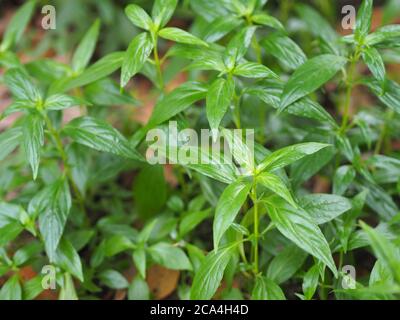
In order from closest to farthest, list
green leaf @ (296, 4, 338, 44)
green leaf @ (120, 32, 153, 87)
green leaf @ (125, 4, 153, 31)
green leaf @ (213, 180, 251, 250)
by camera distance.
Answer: green leaf @ (213, 180, 251, 250) → green leaf @ (120, 32, 153, 87) → green leaf @ (125, 4, 153, 31) → green leaf @ (296, 4, 338, 44)

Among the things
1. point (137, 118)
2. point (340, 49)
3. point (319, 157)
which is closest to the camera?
point (319, 157)

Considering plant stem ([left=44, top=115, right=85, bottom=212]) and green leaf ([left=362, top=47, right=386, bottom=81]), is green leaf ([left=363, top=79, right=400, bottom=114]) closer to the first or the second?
green leaf ([left=362, top=47, right=386, bottom=81])

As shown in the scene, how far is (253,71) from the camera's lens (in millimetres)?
1526

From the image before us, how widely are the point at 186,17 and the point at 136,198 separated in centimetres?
127

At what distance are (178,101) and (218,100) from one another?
16 cm

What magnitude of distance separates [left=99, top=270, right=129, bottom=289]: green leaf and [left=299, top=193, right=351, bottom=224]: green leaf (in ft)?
2.11

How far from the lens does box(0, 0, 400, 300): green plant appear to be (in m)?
1.45

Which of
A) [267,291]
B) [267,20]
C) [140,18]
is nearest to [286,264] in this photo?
[267,291]

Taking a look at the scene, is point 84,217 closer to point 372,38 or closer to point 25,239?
point 25,239

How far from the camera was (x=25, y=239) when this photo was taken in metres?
2.07

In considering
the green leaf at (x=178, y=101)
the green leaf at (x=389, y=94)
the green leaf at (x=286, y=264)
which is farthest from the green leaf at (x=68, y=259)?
the green leaf at (x=389, y=94)

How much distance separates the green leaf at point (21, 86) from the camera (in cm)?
167

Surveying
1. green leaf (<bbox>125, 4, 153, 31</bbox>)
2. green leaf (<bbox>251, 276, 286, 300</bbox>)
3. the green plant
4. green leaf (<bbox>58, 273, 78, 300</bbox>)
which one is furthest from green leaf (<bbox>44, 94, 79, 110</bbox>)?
green leaf (<bbox>251, 276, 286, 300</bbox>)
